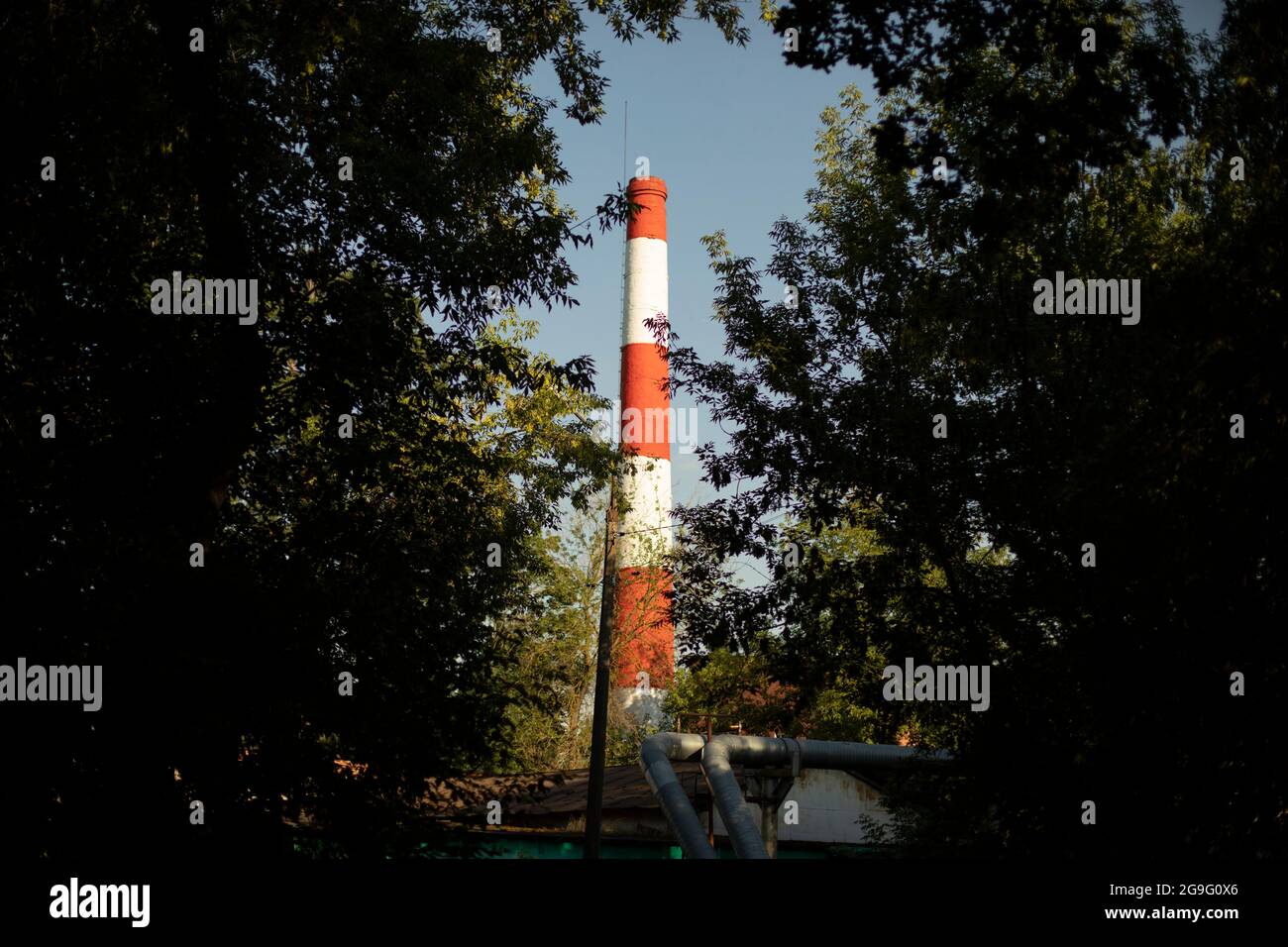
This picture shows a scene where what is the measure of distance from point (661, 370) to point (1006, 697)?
2595 centimetres

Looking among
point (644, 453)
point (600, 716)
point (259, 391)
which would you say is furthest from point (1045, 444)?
point (644, 453)

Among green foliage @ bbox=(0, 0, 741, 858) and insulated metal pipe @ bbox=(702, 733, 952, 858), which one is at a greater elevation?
green foliage @ bbox=(0, 0, 741, 858)

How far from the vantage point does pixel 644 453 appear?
37.0 m

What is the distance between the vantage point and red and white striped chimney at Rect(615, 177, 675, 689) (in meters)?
35.9

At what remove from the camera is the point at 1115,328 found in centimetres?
→ 1074

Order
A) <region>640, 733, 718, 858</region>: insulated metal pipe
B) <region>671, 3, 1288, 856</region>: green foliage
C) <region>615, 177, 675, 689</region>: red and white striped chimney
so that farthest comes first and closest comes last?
<region>615, 177, 675, 689</region>: red and white striped chimney → <region>640, 733, 718, 858</region>: insulated metal pipe → <region>671, 3, 1288, 856</region>: green foliage

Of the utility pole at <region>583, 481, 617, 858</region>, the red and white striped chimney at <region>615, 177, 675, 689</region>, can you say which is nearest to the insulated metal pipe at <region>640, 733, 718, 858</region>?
the utility pole at <region>583, 481, 617, 858</region>

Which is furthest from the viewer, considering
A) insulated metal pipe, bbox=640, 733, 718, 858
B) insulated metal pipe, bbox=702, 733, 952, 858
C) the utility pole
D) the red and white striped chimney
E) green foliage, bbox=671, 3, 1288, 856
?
the red and white striped chimney

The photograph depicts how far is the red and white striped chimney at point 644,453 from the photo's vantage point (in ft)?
118

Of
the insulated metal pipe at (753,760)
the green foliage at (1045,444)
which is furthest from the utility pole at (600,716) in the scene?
the green foliage at (1045,444)

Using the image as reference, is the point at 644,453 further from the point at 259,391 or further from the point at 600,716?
the point at 259,391

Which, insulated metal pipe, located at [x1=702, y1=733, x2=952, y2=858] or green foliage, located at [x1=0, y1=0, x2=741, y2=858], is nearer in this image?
green foliage, located at [x1=0, y1=0, x2=741, y2=858]

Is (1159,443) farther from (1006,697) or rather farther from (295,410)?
(295,410)

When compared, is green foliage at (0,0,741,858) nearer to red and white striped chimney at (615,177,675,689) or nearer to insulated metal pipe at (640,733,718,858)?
insulated metal pipe at (640,733,718,858)
